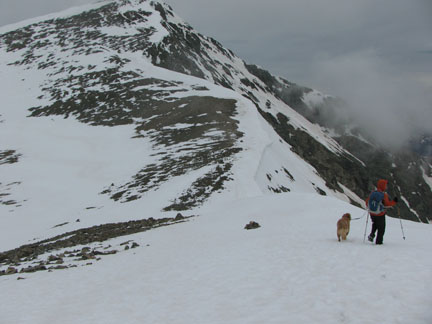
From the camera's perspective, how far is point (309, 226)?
16.6 m

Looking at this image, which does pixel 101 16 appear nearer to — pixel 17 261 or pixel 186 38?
pixel 186 38

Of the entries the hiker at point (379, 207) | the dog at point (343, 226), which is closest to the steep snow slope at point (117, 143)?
the dog at point (343, 226)

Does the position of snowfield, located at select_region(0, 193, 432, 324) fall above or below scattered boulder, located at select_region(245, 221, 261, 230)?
below

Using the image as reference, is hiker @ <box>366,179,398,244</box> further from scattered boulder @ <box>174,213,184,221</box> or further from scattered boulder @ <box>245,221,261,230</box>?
scattered boulder @ <box>174,213,184,221</box>

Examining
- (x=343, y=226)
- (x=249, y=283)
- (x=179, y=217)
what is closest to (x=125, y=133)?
(x=179, y=217)

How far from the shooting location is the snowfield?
24.7 feet

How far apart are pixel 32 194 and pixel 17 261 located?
22.9m

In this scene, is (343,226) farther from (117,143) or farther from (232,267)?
(117,143)

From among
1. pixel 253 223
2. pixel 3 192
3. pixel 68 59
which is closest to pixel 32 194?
pixel 3 192

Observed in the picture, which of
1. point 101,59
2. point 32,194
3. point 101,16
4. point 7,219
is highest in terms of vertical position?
point 101,16

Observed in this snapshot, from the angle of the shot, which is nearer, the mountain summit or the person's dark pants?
the person's dark pants

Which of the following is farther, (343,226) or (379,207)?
(343,226)

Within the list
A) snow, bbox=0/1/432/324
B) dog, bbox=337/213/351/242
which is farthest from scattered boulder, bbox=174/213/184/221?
dog, bbox=337/213/351/242

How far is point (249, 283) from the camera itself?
9.65 m
